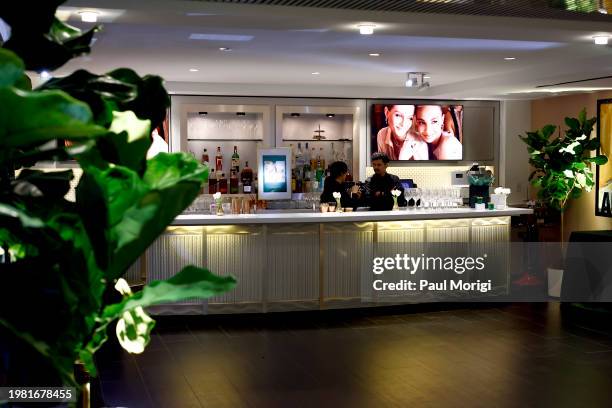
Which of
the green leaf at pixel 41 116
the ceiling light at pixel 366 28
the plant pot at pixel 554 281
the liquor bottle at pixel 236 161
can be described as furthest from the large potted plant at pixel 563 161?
the green leaf at pixel 41 116

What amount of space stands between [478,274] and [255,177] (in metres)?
3.84

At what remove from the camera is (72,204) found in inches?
48.8

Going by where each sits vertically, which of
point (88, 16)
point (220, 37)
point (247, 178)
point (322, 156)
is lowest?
point (247, 178)

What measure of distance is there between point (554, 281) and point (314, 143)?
419 cm

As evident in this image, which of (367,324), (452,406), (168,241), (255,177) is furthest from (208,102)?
(452,406)

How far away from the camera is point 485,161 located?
1230 cm

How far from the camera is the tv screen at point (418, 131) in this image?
11586mm

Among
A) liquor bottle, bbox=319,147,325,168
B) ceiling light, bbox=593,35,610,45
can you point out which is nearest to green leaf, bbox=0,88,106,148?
ceiling light, bbox=593,35,610,45

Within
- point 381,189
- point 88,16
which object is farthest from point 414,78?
point 88,16

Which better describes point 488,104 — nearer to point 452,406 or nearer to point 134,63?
point 134,63

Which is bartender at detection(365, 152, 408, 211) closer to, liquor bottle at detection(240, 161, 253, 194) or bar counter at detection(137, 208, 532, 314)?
bar counter at detection(137, 208, 532, 314)

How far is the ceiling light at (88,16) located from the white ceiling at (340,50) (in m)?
0.07
